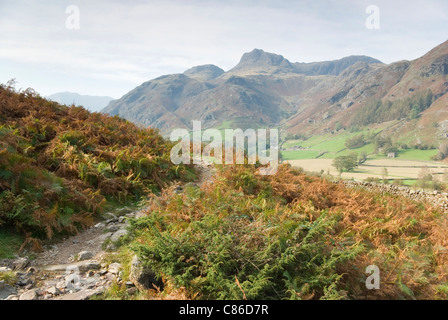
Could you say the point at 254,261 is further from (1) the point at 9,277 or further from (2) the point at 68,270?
(1) the point at 9,277

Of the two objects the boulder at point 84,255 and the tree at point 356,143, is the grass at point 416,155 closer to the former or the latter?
the tree at point 356,143

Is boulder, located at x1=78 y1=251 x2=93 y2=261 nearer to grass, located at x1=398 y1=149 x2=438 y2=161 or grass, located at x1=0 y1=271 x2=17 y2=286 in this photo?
grass, located at x1=0 y1=271 x2=17 y2=286

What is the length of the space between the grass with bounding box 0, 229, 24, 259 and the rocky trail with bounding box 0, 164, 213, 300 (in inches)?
A: 7.7

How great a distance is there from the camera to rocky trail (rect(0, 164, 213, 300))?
13.0ft

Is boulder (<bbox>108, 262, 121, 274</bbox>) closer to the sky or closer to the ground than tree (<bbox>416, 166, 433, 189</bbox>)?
closer to the sky

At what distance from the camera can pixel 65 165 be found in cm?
762

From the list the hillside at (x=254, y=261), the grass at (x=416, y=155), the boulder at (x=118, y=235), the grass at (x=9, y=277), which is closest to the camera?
the hillside at (x=254, y=261)

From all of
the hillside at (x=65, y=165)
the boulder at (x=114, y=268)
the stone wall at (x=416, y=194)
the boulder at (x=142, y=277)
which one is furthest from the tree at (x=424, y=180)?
the boulder at (x=114, y=268)

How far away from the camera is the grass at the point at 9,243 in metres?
4.85

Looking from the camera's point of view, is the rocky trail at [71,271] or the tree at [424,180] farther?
the tree at [424,180]

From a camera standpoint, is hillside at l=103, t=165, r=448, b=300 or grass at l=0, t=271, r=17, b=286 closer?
hillside at l=103, t=165, r=448, b=300

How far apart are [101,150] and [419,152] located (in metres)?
153

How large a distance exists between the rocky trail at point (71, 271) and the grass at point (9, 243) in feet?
0.64

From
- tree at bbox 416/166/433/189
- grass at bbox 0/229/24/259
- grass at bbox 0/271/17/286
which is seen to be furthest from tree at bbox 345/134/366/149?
grass at bbox 0/271/17/286
